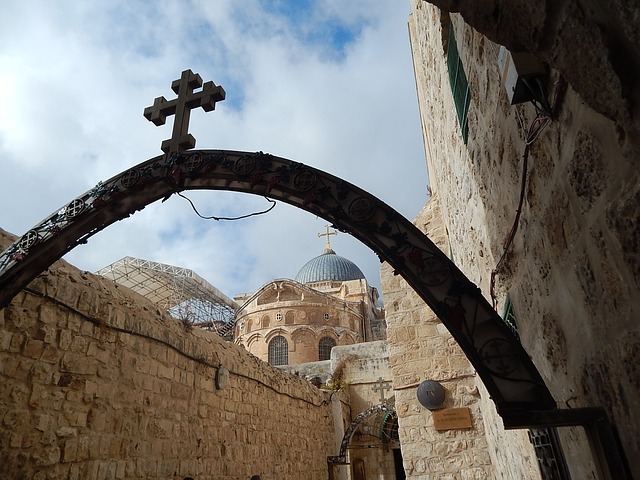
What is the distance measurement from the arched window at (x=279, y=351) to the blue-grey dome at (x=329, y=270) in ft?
26.2

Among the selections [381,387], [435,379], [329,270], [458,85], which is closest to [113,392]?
[458,85]

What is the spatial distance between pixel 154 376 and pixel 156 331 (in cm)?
53

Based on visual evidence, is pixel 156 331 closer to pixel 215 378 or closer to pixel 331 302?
pixel 215 378

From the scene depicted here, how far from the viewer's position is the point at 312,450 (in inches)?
403

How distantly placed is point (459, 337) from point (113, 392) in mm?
3843

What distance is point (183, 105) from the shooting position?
151 inches

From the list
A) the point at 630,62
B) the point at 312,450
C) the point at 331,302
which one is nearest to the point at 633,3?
the point at 630,62

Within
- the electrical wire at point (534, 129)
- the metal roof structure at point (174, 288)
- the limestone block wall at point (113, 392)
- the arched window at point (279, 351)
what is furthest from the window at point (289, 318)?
the electrical wire at point (534, 129)

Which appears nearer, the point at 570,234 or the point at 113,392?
the point at 570,234

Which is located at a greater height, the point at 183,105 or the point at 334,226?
the point at 183,105

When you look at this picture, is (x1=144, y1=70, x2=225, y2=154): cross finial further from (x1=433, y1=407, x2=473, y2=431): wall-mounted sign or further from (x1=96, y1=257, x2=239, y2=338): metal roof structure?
(x1=96, y1=257, x2=239, y2=338): metal roof structure

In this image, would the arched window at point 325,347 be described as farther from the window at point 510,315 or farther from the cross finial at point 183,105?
the window at point 510,315

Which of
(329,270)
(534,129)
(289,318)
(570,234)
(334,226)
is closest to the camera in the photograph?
(570,234)

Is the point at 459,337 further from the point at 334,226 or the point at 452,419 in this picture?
the point at 452,419
